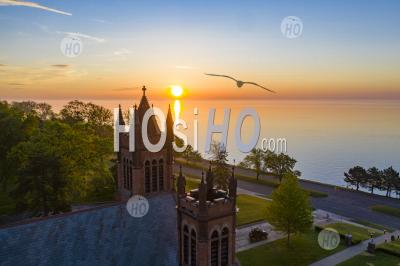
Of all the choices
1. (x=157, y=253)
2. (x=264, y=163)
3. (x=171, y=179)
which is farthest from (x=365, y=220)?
(x=157, y=253)

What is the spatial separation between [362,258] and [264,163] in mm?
32727

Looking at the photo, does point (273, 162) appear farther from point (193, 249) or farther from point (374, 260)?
point (193, 249)

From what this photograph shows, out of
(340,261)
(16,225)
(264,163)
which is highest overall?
(16,225)

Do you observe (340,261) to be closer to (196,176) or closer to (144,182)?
(144,182)

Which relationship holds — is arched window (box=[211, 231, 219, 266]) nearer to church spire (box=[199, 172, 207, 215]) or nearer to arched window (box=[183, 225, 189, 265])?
arched window (box=[183, 225, 189, 265])

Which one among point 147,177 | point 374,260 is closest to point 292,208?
point 374,260

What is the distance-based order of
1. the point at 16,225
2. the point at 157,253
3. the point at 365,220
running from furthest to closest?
the point at 365,220 < the point at 157,253 < the point at 16,225

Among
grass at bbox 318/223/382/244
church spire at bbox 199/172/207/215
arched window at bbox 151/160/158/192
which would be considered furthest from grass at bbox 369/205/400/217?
church spire at bbox 199/172/207/215

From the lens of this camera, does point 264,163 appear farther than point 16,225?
Yes

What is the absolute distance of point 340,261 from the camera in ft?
116

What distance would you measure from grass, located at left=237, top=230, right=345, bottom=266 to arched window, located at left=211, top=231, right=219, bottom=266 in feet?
48.4

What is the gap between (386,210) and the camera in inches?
2045

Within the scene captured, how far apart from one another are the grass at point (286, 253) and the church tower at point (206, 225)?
14.4 metres

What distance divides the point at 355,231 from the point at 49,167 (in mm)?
39374
